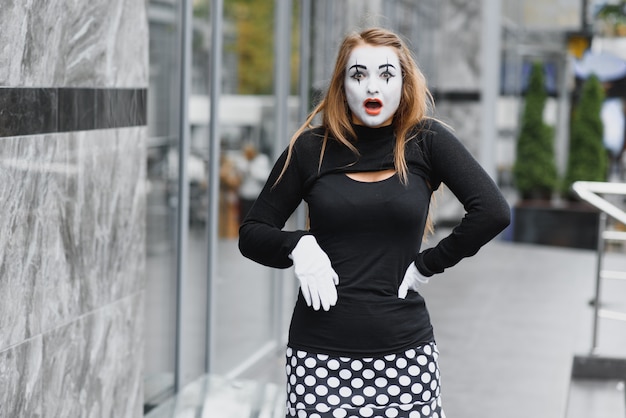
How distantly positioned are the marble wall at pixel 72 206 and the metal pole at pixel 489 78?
10792 millimetres

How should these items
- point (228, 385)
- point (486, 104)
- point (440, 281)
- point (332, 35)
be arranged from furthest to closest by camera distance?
1. point (486, 104)
2. point (440, 281)
3. point (332, 35)
4. point (228, 385)

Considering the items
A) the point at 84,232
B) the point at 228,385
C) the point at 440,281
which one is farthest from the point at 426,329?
the point at 440,281

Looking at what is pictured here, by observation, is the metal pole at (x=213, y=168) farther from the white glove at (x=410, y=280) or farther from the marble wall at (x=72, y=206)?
the white glove at (x=410, y=280)

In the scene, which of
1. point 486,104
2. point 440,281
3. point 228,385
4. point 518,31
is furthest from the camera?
point 518,31

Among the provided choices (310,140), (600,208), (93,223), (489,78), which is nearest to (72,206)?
(93,223)

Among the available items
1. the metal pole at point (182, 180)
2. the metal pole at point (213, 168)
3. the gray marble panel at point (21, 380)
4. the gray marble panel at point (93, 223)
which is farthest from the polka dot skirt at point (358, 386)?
the metal pole at point (213, 168)

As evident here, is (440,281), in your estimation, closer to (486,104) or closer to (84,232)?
(486,104)

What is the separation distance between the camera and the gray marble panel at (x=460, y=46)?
14.5 m

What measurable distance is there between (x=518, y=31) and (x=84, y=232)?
1691 cm

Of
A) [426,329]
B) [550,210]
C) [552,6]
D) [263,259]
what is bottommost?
[550,210]

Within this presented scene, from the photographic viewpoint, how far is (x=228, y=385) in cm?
540

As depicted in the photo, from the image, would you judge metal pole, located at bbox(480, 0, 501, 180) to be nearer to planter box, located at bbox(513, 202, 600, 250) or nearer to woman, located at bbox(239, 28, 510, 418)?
planter box, located at bbox(513, 202, 600, 250)

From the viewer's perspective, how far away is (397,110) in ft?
9.57

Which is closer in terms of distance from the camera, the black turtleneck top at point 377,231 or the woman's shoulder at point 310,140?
the black turtleneck top at point 377,231
